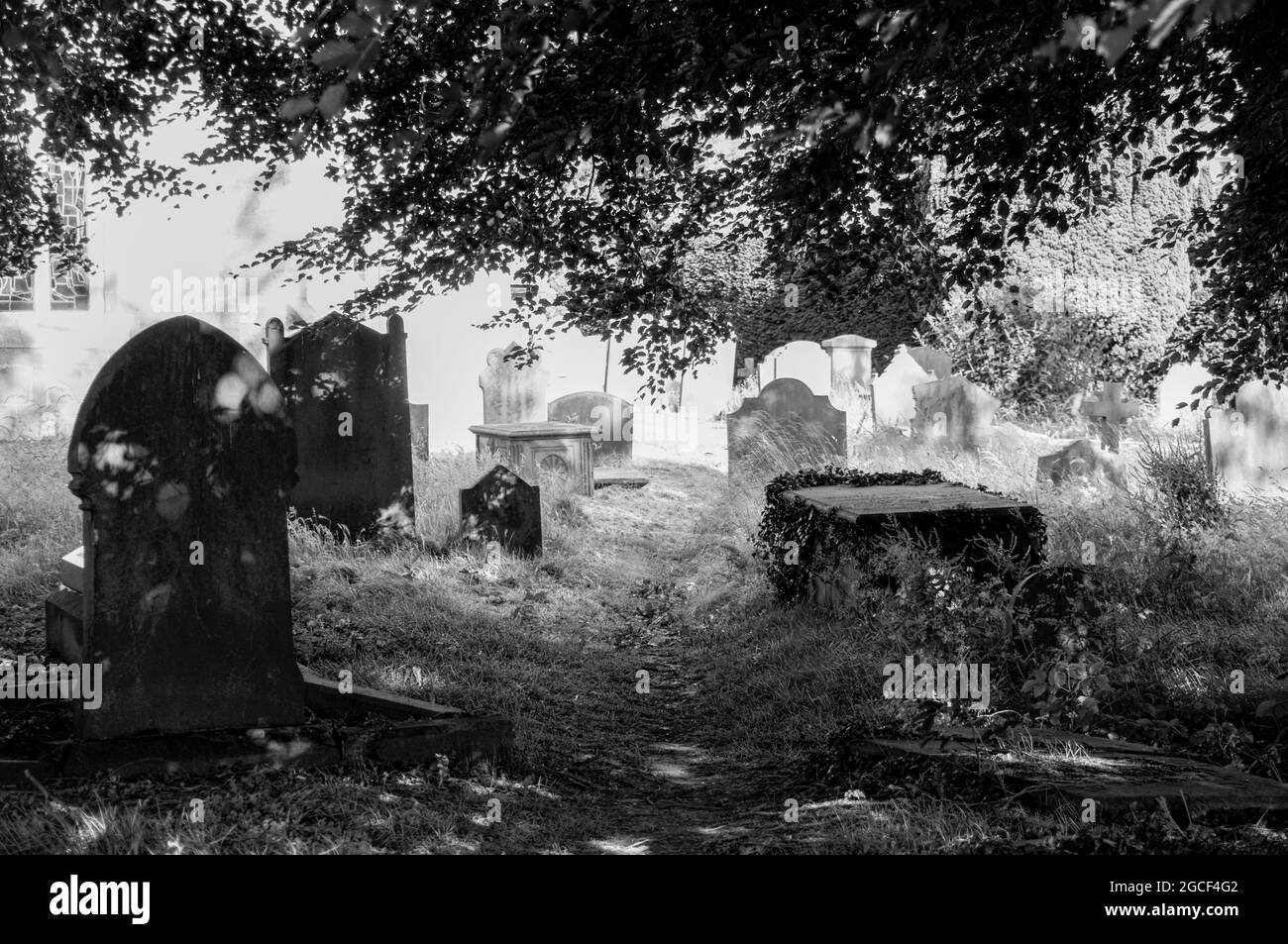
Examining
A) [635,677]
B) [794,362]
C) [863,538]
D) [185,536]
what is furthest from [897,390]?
[185,536]

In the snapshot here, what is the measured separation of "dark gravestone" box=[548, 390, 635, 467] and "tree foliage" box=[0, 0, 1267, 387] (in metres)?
7.99

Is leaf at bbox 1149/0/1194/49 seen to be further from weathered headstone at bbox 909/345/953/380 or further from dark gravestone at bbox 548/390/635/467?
weathered headstone at bbox 909/345/953/380

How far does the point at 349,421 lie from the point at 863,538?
452 centimetres

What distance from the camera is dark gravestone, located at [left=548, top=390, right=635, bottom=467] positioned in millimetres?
15273

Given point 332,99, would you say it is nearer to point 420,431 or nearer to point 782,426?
point 782,426

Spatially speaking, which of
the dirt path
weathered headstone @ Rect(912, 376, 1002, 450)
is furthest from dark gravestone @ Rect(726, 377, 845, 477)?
the dirt path

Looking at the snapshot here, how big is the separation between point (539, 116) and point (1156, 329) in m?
19.3

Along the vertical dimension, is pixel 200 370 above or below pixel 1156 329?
below

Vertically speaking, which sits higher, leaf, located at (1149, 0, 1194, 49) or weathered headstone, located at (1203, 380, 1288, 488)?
leaf, located at (1149, 0, 1194, 49)

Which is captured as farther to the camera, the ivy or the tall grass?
the tall grass

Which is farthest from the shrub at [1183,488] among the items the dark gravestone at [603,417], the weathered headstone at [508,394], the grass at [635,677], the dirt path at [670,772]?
the weathered headstone at [508,394]

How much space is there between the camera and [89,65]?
650cm
